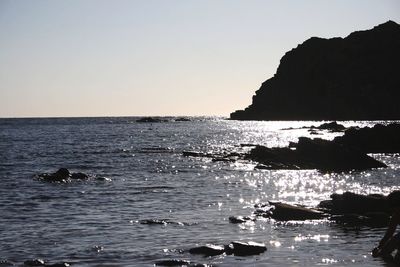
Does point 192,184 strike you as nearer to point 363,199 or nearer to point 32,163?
point 363,199

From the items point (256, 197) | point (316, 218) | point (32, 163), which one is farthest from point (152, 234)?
point (32, 163)

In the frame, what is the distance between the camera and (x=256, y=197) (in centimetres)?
4462

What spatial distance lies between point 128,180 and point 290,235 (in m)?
30.9

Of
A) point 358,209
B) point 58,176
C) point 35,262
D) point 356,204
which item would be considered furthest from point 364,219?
point 58,176

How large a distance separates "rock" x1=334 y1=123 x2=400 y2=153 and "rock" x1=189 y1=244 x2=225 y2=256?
6566cm

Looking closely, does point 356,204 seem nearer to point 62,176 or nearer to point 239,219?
point 239,219

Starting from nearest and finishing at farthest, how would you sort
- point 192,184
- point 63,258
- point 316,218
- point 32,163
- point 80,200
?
point 63,258 < point 316,218 < point 80,200 < point 192,184 < point 32,163

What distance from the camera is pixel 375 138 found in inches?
3506

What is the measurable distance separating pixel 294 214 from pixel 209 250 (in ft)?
34.7

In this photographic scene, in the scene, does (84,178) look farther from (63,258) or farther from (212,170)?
(63,258)

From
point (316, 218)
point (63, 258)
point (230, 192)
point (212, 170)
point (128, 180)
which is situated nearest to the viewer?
point (63, 258)

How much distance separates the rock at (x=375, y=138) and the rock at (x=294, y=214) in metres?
55.0

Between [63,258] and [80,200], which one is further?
[80,200]

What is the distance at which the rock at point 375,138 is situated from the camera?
87500 mm
